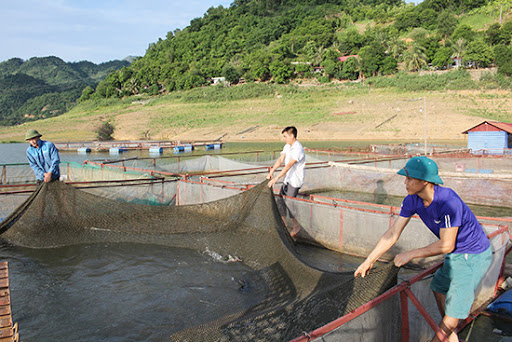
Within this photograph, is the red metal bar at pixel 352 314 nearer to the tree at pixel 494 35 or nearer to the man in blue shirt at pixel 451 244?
the man in blue shirt at pixel 451 244

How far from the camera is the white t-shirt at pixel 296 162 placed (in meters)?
7.39

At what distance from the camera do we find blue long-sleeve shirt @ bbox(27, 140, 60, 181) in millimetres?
7734

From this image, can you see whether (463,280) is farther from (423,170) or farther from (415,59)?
(415,59)

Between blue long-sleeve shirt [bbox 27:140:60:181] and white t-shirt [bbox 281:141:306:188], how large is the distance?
4913mm

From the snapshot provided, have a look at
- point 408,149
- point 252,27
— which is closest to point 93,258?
point 408,149

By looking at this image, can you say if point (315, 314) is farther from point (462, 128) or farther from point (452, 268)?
point (462, 128)

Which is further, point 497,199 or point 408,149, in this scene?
point 408,149

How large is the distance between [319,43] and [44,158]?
135174mm

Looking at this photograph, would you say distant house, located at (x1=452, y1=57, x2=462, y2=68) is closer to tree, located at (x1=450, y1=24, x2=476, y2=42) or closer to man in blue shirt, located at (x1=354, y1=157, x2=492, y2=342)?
tree, located at (x1=450, y1=24, x2=476, y2=42)

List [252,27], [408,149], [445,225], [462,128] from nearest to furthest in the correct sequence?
[445,225], [408,149], [462,128], [252,27]

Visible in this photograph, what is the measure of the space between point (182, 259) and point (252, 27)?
6788 inches

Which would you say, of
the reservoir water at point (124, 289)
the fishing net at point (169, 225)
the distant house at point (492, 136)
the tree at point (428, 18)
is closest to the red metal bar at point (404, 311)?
the fishing net at point (169, 225)

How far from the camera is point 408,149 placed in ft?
89.2

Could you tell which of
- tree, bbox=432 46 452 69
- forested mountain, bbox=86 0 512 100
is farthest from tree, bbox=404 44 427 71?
tree, bbox=432 46 452 69
